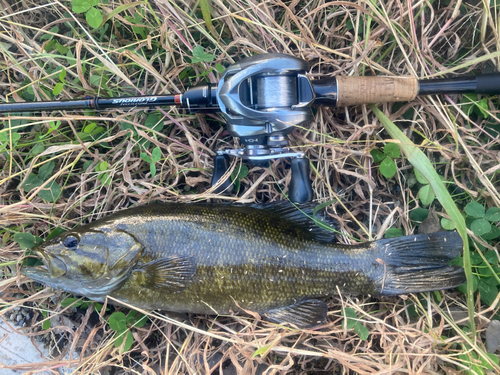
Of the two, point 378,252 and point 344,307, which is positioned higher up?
point 378,252

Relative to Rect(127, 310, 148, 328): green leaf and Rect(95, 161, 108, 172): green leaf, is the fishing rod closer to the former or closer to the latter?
Rect(95, 161, 108, 172): green leaf

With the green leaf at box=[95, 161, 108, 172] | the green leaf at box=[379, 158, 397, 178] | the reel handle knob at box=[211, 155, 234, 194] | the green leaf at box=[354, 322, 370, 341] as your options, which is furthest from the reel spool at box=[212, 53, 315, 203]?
the green leaf at box=[354, 322, 370, 341]

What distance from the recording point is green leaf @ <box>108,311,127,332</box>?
2139mm

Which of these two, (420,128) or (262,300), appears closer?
(262,300)

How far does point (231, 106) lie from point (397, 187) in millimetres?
1378

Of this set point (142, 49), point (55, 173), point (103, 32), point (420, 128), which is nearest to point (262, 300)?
point (420, 128)

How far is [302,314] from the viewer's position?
81.0 inches

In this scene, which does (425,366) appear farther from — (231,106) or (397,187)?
(231,106)

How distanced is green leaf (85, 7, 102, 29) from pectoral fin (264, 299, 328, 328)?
2294mm

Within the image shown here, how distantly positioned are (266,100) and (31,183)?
6.00 ft

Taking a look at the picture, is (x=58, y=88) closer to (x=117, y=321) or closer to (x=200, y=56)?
(x=200, y=56)

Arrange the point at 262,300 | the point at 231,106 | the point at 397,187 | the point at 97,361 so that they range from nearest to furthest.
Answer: the point at 231,106, the point at 262,300, the point at 97,361, the point at 397,187

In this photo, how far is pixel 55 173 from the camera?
7.78 ft

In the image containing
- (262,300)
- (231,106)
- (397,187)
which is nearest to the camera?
(231,106)
